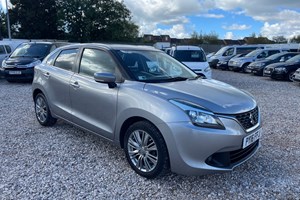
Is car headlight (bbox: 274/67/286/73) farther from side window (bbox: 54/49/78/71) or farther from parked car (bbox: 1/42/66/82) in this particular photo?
side window (bbox: 54/49/78/71)

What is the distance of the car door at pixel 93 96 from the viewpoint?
364 centimetres

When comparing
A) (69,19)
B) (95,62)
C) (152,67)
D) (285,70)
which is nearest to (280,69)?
(285,70)

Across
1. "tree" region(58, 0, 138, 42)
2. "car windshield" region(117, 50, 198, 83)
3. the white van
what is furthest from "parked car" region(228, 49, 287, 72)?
"tree" region(58, 0, 138, 42)

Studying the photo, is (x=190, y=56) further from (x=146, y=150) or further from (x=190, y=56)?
(x=146, y=150)

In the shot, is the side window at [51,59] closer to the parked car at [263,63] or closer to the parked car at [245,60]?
the parked car at [263,63]

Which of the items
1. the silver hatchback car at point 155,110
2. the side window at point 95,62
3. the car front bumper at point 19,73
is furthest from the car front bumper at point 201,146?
the car front bumper at point 19,73

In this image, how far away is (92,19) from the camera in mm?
37062

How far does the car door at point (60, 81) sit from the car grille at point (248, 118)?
8.80 feet

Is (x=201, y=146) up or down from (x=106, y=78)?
down

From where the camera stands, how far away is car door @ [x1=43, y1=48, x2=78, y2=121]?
443cm

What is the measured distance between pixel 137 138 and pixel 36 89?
2.96 metres

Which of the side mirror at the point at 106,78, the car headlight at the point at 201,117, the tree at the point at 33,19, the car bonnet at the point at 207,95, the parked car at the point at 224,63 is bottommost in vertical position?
the parked car at the point at 224,63

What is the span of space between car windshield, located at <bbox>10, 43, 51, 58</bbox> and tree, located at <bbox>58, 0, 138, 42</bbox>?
25796mm

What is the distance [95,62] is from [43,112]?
6.25 ft
